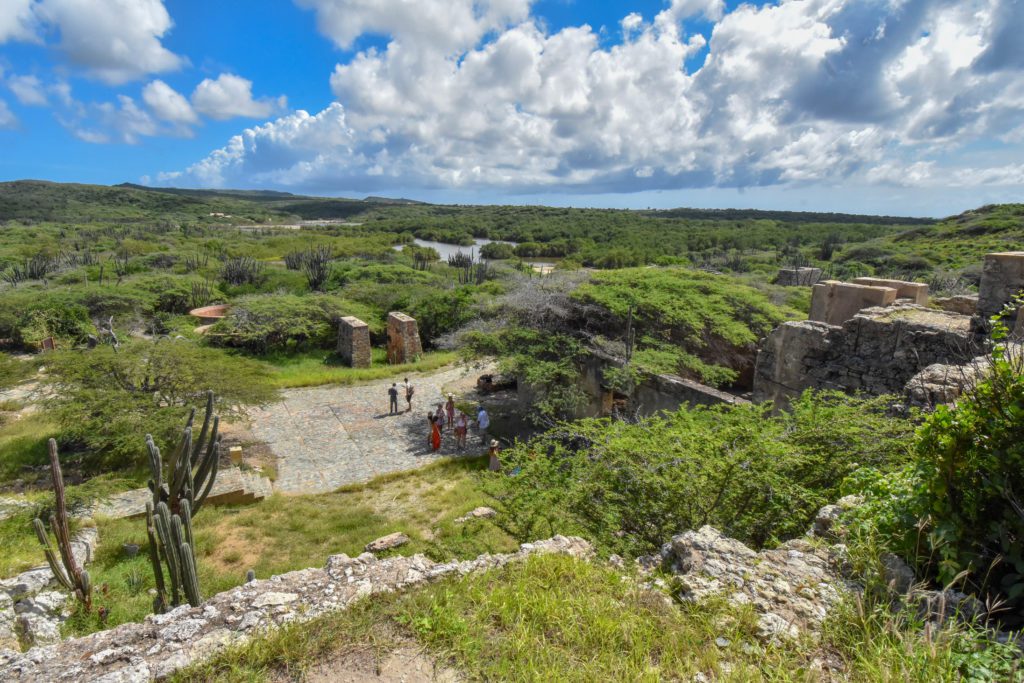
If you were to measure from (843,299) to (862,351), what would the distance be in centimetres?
250

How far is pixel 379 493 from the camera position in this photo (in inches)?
413

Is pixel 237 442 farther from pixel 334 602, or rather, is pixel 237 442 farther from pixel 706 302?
pixel 706 302

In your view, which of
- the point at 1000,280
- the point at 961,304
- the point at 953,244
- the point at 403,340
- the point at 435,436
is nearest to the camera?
the point at 1000,280

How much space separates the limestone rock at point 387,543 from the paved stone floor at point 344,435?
10.9 feet

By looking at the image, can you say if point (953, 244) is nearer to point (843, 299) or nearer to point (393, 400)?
point (843, 299)

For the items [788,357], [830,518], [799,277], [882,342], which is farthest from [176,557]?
[799,277]

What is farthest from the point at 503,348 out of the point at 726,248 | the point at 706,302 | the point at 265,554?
the point at 726,248

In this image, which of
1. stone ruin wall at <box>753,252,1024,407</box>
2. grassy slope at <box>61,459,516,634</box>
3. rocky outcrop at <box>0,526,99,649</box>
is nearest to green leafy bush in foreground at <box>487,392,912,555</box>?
grassy slope at <box>61,459,516,634</box>

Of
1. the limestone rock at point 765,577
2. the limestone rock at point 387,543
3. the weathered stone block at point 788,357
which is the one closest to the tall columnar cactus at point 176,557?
the limestone rock at point 387,543

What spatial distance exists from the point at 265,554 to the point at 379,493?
2.84 metres

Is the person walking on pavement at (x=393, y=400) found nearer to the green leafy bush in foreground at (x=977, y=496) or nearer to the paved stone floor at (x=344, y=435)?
the paved stone floor at (x=344, y=435)

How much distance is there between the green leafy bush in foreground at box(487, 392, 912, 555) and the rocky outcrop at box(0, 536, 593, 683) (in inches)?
32.8

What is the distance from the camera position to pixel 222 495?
31.7 feet

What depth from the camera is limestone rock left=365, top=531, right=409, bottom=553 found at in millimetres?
7629
